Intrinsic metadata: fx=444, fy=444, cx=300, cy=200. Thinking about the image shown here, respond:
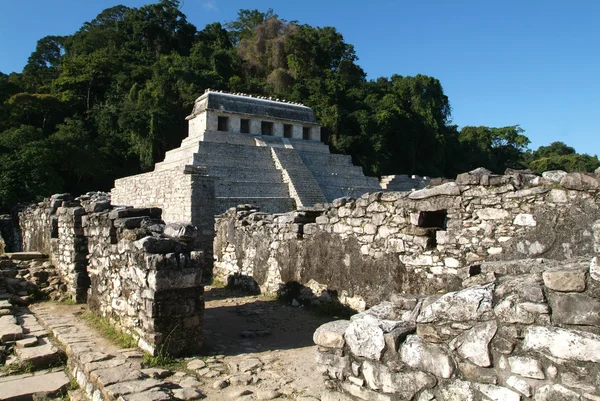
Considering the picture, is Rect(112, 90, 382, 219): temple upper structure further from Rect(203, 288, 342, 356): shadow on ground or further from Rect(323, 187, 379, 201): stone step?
Rect(203, 288, 342, 356): shadow on ground

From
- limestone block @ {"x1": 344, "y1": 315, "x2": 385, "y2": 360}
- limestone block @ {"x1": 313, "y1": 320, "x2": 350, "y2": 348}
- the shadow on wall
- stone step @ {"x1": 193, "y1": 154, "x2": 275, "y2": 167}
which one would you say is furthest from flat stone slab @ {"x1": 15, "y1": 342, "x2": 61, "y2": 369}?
stone step @ {"x1": 193, "y1": 154, "x2": 275, "y2": 167}

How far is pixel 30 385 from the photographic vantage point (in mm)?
3805

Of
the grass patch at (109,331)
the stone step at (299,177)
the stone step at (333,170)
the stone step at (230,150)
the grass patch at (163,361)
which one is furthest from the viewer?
the stone step at (333,170)

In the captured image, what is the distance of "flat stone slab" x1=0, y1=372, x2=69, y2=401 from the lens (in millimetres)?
3598

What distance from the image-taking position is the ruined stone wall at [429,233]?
4.17 m

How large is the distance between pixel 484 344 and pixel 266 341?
335 centimetres

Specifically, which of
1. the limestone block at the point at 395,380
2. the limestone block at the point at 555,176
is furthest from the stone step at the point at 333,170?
the limestone block at the point at 395,380

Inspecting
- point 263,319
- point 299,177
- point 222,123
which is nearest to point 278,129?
point 222,123

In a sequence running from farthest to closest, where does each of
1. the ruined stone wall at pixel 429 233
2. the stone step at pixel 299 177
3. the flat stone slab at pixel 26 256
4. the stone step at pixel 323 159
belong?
the stone step at pixel 323 159 < the stone step at pixel 299 177 < the flat stone slab at pixel 26 256 < the ruined stone wall at pixel 429 233

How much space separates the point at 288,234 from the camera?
24.1ft

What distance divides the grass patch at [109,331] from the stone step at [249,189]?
13.6 meters

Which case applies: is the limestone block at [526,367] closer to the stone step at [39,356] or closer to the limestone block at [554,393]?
the limestone block at [554,393]

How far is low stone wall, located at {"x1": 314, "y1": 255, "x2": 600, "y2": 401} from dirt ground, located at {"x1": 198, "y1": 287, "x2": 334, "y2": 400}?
1028 millimetres

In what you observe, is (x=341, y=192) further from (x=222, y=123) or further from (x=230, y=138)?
(x=222, y=123)
